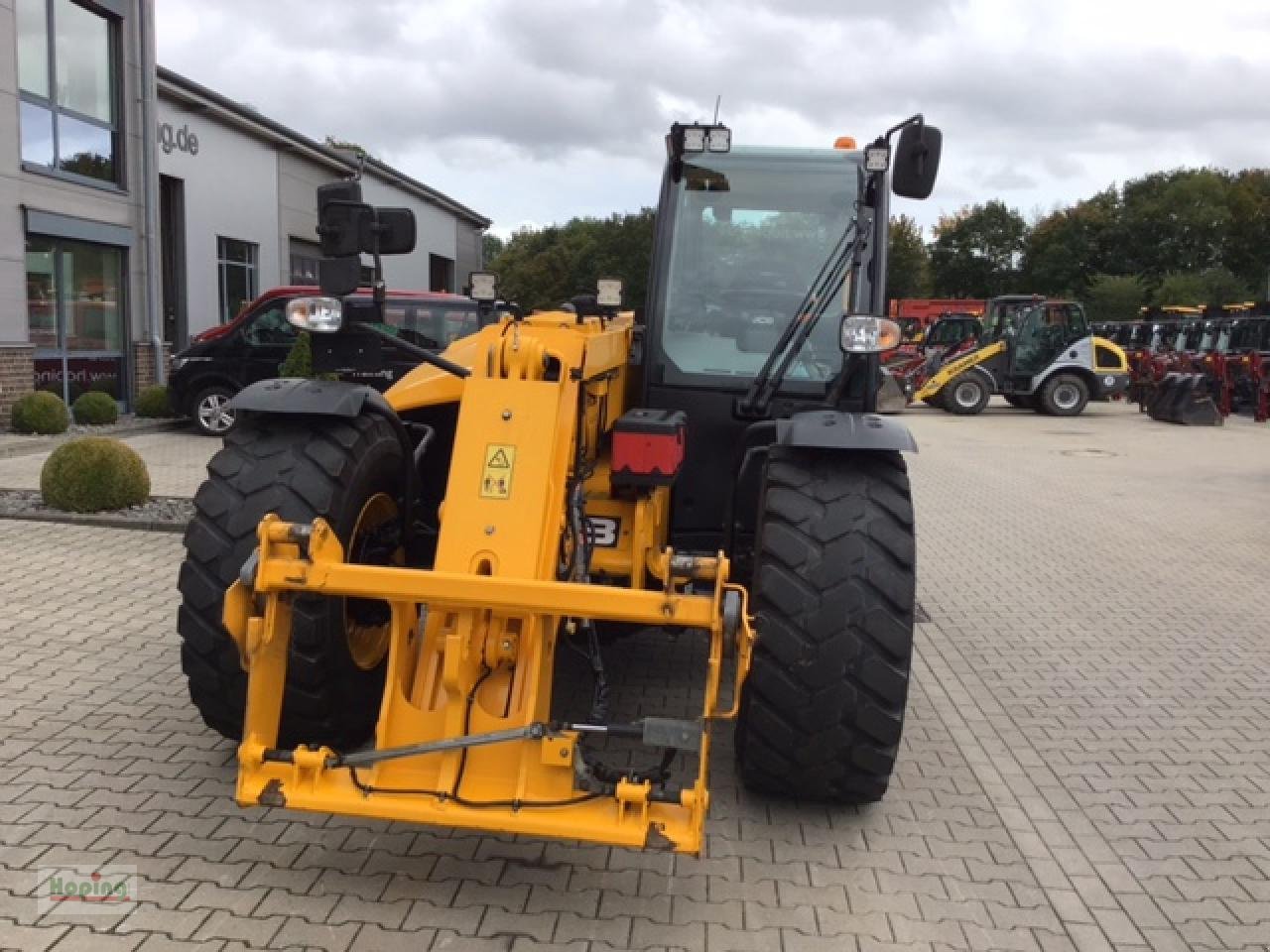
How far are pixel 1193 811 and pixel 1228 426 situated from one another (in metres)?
19.5

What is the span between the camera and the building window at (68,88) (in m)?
13.6

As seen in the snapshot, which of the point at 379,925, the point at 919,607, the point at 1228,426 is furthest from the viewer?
the point at 1228,426

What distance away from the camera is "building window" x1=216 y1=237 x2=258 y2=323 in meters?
21.9

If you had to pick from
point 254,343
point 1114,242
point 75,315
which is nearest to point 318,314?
point 254,343

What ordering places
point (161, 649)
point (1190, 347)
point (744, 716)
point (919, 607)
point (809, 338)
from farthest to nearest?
1. point (1190, 347)
2. point (919, 607)
3. point (161, 649)
4. point (809, 338)
5. point (744, 716)

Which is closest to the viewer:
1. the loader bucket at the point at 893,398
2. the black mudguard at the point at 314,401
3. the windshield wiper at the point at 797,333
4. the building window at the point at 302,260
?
the black mudguard at the point at 314,401

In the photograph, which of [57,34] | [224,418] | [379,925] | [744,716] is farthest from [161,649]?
[57,34]

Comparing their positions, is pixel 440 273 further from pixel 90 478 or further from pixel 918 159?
pixel 918 159

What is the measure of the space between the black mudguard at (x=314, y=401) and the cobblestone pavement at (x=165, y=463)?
19.9 feet

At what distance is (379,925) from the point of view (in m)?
3.10

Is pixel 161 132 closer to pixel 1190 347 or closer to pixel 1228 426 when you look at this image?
pixel 1228 426

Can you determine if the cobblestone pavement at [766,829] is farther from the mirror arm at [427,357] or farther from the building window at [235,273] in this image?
the building window at [235,273]

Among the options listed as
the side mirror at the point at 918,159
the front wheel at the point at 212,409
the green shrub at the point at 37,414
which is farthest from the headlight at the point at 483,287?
the front wheel at the point at 212,409

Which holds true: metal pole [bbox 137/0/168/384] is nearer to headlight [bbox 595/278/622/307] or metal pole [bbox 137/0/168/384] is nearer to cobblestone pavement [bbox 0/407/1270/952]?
cobblestone pavement [bbox 0/407/1270/952]
